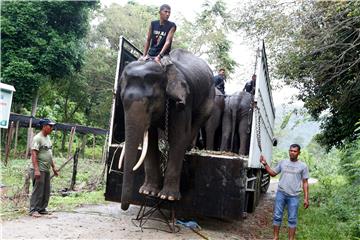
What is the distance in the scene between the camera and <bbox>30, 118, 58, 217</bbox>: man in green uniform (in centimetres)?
623

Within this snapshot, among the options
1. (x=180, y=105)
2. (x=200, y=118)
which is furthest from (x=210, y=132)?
(x=180, y=105)

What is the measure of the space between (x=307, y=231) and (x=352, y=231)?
73 cm

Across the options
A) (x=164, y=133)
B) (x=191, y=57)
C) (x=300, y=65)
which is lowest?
(x=164, y=133)


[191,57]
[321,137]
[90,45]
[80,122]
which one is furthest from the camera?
[80,122]

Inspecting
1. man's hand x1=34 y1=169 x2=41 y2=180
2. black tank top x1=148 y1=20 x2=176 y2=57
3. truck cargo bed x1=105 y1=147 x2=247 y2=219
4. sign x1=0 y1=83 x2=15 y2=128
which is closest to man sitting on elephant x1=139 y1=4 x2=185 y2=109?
black tank top x1=148 y1=20 x2=176 y2=57

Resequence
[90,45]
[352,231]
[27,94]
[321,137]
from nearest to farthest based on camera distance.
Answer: [352,231] → [321,137] → [27,94] → [90,45]

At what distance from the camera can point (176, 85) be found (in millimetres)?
Answer: 5543

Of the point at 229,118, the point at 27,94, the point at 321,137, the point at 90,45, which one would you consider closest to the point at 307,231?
the point at 229,118

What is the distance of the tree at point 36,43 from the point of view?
18781 mm

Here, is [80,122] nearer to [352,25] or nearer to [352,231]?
[352,25]

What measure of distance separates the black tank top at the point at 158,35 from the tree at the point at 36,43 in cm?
1393

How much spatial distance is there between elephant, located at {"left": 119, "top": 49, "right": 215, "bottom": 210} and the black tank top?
1.06ft

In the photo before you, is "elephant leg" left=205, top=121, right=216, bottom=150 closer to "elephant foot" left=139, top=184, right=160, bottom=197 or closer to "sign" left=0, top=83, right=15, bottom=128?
"elephant foot" left=139, top=184, right=160, bottom=197

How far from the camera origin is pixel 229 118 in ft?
26.7
